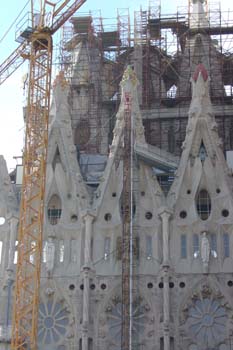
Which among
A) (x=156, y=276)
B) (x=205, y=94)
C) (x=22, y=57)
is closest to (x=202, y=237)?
(x=156, y=276)

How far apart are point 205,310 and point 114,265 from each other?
18.4 feet

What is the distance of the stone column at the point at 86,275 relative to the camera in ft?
136

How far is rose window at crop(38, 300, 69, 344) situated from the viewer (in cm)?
4288

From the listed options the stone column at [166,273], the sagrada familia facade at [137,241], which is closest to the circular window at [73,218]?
the sagrada familia facade at [137,241]

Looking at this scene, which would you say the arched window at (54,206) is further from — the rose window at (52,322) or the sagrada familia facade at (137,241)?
the rose window at (52,322)

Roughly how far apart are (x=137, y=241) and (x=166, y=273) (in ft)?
9.59

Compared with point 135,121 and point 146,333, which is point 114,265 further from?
point 135,121

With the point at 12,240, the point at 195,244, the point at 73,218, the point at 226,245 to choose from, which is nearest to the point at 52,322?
the point at 12,240

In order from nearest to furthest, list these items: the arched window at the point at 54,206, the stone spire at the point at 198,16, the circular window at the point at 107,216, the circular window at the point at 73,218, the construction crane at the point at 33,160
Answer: the construction crane at the point at 33,160 → the circular window at the point at 107,216 → the circular window at the point at 73,218 → the arched window at the point at 54,206 → the stone spire at the point at 198,16

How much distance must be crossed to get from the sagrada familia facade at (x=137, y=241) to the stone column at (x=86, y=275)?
5 centimetres

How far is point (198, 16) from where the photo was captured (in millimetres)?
58312

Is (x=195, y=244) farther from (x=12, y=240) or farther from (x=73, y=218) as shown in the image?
(x=12, y=240)

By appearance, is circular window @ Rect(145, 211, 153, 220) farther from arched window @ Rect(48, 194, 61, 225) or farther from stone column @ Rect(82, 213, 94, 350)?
arched window @ Rect(48, 194, 61, 225)

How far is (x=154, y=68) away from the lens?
56.9m
